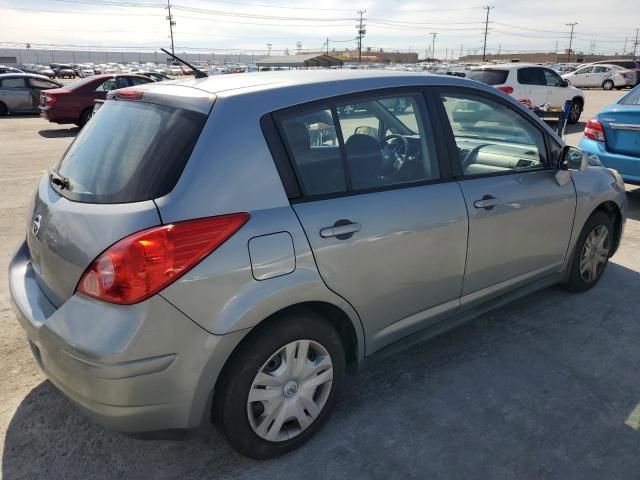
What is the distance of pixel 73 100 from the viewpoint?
44.8 feet

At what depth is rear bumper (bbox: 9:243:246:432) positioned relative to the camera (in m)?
1.93

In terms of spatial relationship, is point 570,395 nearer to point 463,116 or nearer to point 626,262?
point 463,116

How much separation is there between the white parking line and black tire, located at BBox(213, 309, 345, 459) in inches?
62.7

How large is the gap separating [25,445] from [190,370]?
1118mm

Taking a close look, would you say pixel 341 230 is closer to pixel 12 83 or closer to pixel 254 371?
pixel 254 371

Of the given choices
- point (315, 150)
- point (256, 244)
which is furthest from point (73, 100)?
point (256, 244)

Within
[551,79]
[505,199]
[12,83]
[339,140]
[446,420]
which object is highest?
[551,79]

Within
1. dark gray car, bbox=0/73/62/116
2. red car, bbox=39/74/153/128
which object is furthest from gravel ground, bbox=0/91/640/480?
dark gray car, bbox=0/73/62/116

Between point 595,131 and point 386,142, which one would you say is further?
point 595,131

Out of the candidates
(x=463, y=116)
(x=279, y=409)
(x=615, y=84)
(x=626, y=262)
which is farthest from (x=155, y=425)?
(x=615, y=84)

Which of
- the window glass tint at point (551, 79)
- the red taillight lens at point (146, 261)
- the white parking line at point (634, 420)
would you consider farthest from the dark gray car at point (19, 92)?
the white parking line at point (634, 420)

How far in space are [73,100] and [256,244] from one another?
13.6 meters

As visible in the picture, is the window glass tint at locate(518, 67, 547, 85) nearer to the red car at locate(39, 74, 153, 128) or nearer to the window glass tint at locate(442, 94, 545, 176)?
the red car at locate(39, 74, 153, 128)

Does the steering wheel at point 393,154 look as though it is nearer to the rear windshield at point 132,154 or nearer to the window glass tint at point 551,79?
the rear windshield at point 132,154
